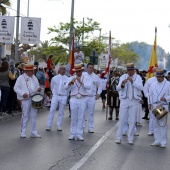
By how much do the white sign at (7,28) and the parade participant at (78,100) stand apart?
12709mm

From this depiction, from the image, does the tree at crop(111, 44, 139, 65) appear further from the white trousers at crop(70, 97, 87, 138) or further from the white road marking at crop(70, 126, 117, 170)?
A: the white trousers at crop(70, 97, 87, 138)

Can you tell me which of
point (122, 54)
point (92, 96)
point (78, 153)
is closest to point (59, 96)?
point (92, 96)

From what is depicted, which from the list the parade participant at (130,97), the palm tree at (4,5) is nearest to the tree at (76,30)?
the palm tree at (4,5)

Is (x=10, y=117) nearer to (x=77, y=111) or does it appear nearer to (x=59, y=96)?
(x=59, y=96)

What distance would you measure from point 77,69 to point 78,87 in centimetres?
47

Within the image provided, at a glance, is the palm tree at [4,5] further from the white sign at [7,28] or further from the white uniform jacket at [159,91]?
the white uniform jacket at [159,91]

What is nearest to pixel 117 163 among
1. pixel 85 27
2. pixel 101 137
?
pixel 101 137

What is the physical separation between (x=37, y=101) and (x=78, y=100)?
3.45 ft

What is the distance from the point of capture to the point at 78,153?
39.5ft

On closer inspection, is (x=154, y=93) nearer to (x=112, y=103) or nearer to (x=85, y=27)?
(x=112, y=103)

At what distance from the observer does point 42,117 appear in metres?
21.5

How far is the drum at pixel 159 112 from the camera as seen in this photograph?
531 inches

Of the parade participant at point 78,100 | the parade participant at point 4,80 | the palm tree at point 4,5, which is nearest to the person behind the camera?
the parade participant at point 78,100

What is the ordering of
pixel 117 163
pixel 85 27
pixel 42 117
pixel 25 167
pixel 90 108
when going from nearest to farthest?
pixel 25 167 < pixel 117 163 < pixel 90 108 < pixel 42 117 < pixel 85 27
